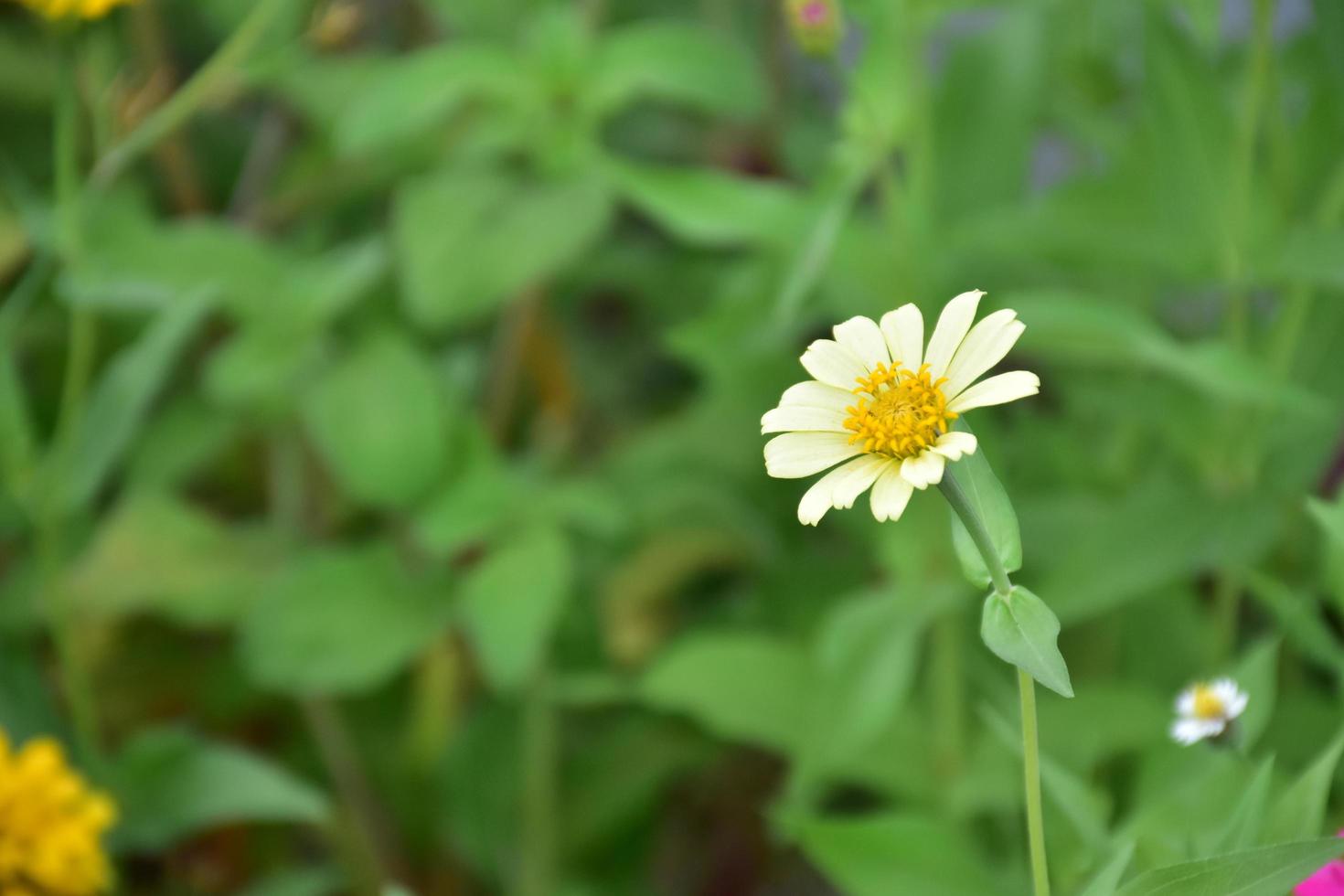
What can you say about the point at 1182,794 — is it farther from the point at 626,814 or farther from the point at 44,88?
the point at 44,88

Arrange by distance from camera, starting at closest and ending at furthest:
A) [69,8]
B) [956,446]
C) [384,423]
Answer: [956,446] < [69,8] < [384,423]

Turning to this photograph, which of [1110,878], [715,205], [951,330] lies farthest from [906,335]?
[715,205]

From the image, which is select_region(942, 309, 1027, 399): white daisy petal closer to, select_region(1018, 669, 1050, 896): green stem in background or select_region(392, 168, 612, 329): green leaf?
select_region(1018, 669, 1050, 896): green stem in background

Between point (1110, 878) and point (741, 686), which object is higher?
point (741, 686)

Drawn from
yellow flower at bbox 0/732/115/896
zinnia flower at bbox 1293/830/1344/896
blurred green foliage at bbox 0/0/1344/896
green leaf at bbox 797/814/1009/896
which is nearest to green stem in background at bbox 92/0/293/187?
blurred green foliage at bbox 0/0/1344/896

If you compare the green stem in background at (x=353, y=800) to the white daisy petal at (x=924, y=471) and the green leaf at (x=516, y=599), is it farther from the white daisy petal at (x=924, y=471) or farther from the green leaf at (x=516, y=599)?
the white daisy petal at (x=924, y=471)

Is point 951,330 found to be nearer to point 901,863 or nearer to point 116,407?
point 901,863
